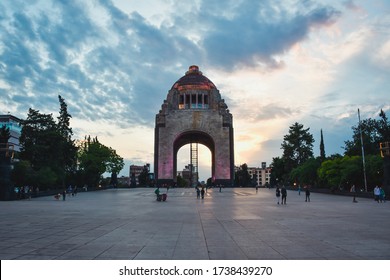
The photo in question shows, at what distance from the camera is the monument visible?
73688 mm

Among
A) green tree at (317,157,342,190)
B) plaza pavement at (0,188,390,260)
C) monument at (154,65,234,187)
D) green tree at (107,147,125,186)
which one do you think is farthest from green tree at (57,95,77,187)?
plaza pavement at (0,188,390,260)

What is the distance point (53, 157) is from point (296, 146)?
191 feet

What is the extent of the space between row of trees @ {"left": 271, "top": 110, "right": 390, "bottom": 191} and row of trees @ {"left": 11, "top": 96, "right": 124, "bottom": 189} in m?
35.2

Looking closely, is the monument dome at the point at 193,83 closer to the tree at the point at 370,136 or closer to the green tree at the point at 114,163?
the green tree at the point at 114,163

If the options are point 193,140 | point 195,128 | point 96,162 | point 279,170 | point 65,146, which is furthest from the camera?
point 279,170

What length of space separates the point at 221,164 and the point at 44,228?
63509 millimetres

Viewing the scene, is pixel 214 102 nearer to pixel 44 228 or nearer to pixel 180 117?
pixel 180 117

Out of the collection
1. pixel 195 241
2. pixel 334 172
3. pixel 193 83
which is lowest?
pixel 195 241

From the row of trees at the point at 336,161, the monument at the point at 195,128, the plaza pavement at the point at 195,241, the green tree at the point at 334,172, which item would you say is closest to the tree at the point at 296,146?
the row of trees at the point at 336,161

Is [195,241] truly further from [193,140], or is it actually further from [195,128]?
[193,140]

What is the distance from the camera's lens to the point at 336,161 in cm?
4394

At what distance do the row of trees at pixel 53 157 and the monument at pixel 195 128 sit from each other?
32.7 feet

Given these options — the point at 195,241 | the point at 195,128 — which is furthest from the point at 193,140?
the point at 195,241

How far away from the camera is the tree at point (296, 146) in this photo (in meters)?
84.4
